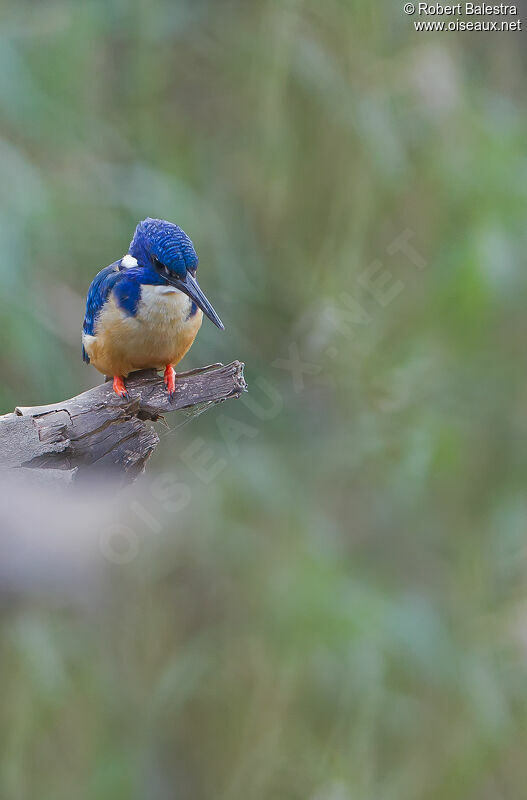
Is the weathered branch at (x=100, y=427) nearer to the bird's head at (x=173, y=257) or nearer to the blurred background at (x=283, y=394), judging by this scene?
the bird's head at (x=173, y=257)

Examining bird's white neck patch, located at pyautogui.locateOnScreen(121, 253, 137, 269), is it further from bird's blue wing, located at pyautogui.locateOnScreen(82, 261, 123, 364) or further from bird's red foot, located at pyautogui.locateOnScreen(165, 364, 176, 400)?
bird's red foot, located at pyautogui.locateOnScreen(165, 364, 176, 400)

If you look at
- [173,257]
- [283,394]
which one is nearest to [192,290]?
[173,257]

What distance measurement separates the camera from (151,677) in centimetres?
331

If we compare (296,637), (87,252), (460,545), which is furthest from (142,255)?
(460,545)

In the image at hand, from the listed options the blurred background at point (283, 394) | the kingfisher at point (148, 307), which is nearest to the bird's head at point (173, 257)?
the kingfisher at point (148, 307)

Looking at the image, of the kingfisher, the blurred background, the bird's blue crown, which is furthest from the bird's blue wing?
the blurred background

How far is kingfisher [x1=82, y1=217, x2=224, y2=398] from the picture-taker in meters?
1.54

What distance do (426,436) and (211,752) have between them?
1277 mm

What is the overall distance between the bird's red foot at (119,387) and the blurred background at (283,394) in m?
1.21

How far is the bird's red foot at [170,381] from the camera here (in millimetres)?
1659

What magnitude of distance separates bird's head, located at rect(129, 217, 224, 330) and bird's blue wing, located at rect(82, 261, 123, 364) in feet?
0.47

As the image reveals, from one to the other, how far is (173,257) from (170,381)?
0.24 m

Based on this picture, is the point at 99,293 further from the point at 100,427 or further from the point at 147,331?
the point at 100,427

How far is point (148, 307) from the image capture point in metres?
1.63
